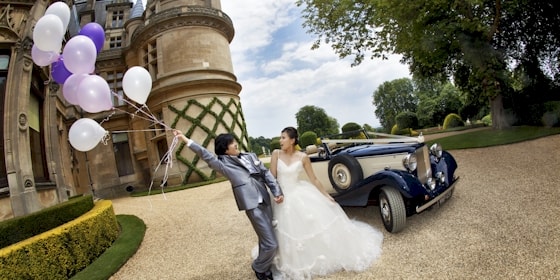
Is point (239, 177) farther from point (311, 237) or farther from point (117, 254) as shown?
point (117, 254)

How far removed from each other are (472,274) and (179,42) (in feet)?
52.0

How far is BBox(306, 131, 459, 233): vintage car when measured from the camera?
395cm

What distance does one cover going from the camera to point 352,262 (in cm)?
323

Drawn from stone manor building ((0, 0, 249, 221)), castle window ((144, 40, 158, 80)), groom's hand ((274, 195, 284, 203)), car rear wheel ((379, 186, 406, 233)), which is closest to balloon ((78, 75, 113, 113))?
groom's hand ((274, 195, 284, 203))

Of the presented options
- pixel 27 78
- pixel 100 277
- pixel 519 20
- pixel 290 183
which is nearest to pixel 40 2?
pixel 27 78

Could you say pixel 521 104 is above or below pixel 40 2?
below

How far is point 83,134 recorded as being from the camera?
3.65 metres

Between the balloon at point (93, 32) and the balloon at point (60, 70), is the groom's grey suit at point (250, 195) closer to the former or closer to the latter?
the balloon at point (93, 32)

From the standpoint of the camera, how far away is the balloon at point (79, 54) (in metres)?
3.90

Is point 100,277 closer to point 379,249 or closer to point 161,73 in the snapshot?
point 379,249

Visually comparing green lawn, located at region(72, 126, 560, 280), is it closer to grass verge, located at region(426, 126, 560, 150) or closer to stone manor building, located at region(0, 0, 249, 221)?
grass verge, located at region(426, 126, 560, 150)

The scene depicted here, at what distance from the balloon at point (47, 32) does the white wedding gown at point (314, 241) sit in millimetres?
4083

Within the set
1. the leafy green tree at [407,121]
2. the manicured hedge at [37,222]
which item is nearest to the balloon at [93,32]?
the manicured hedge at [37,222]

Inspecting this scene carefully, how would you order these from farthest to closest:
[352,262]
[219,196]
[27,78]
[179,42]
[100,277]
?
[179,42] < [219,196] < [27,78] < [100,277] < [352,262]
